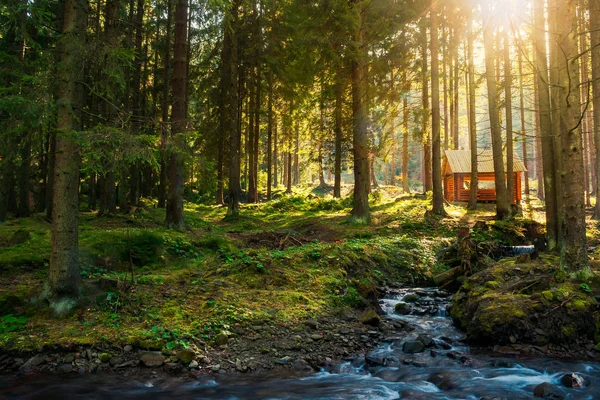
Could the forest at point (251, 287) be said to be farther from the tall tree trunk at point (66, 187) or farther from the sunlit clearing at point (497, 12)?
the sunlit clearing at point (497, 12)

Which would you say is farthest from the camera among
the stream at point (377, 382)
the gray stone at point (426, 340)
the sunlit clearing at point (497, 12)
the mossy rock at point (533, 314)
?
the sunlit clearing at point (497, 12)

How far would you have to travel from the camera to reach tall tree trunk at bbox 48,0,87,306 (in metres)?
5.93

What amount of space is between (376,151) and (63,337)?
46.1 ft

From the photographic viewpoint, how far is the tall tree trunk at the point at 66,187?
5.93 m

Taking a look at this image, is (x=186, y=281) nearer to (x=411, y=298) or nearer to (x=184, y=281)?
(x=184, y=281)

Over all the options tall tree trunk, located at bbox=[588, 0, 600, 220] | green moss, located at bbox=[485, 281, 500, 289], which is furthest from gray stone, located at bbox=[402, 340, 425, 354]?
tall tree trunk, located at bbox=[588, 0, 600, 220]

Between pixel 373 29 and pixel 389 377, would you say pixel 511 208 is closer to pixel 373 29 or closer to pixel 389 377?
pixel 373 29

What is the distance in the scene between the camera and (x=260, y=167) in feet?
140

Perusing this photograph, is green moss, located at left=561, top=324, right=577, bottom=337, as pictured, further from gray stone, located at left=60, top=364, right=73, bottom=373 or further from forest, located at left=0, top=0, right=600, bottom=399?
gray stone, located at left=60, top=364, right=73, bottom=373

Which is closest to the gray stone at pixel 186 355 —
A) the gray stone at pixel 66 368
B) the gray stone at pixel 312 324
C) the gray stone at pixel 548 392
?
the gray stone at pixel 66 368

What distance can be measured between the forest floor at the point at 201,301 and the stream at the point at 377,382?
31 cm

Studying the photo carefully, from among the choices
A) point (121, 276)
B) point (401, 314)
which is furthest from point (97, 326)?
point (401, 314)

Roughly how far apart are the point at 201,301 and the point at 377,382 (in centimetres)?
332

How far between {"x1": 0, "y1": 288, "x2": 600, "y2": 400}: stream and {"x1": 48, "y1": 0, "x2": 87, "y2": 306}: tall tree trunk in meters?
1.56
